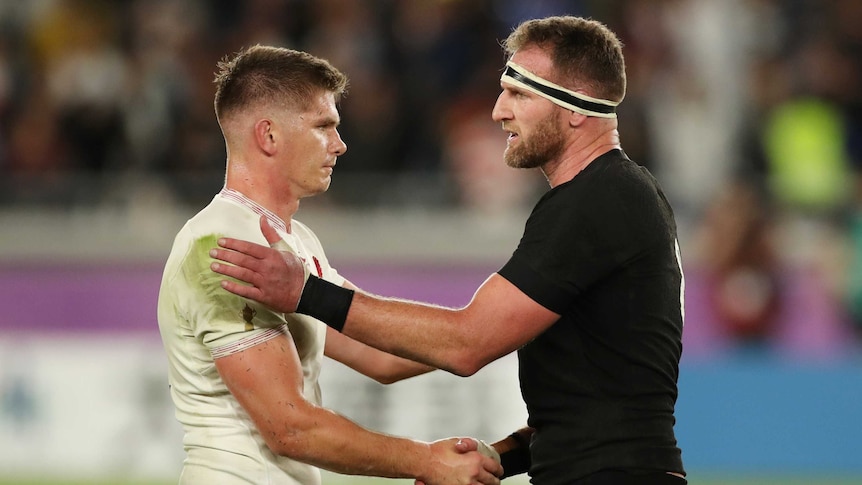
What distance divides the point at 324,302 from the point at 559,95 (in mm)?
1118

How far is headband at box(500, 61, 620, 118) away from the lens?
4766mm

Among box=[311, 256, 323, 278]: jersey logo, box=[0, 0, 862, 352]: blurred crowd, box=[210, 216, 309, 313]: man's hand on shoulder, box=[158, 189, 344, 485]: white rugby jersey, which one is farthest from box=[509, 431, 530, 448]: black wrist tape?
box=[0, 0, 862, 352]: blurred crowd

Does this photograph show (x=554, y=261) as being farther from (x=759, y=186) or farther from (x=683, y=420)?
(x=759, y=186)

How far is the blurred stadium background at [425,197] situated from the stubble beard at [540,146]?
591 centimetres

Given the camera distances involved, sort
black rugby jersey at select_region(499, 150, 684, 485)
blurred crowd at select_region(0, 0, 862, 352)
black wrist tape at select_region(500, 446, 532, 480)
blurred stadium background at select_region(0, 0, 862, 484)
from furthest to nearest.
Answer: blurred crowd at select_region(0, 0, 862, 352)
blurred stadium background at select_region(0, 0, 862, 484)
black wrist tape at select_region(500, 446, 532, 480)
black rugby jersey at select_region(499, 150, 684, 485)

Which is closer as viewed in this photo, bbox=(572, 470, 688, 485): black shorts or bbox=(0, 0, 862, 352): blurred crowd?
bbox=(572, 470, 688, 485): black shorts

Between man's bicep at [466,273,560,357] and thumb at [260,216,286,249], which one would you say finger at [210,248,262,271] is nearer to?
thumb at [260,216,286,249]

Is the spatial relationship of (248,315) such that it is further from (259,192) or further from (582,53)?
(582,53)

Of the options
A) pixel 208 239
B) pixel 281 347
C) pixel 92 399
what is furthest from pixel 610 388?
pixel 92 399

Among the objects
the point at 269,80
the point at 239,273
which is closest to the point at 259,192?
the point at 269,80

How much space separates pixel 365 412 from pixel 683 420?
2568 mm

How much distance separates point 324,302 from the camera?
4449mm

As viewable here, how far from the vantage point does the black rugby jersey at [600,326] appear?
14.9ft

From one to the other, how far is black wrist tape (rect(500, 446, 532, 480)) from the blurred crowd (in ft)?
21.3
